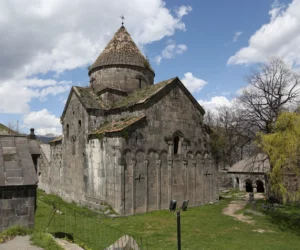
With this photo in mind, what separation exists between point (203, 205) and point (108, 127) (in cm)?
754

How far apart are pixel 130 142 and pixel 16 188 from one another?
26.9ft

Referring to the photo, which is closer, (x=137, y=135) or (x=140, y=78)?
(x=137, y=135)

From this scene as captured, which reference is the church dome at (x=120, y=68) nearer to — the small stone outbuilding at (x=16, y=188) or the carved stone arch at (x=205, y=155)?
the carved stone arch at (x=205, y=155)

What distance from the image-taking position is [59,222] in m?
11.6

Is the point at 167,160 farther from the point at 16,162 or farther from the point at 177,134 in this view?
the point at 16,162

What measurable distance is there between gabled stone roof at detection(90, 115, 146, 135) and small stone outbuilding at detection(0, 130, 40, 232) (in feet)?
24.1

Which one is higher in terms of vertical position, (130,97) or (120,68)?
(120,68)

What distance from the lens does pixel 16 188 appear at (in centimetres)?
597

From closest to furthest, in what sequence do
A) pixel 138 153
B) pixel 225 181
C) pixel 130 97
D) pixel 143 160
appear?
pixel 138 153 < pixel 143 160 < pixel 130 97 < pixel 225 181

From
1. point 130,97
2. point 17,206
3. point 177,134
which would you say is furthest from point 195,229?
point 130,97

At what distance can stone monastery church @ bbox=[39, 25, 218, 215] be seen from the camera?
45.7 ft

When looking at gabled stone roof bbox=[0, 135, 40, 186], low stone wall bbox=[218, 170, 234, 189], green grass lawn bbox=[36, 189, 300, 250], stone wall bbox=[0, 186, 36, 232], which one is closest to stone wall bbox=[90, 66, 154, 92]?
green grass lawn bbox=[36, 189, 300, 250]

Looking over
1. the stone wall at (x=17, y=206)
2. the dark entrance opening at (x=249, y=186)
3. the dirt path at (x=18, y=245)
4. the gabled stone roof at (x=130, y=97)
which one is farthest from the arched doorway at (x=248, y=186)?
the dirt path at (x=18, y=245)

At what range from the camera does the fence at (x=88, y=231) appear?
895cm
